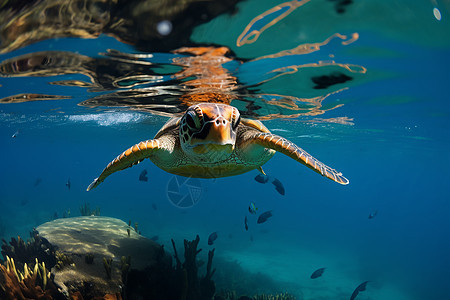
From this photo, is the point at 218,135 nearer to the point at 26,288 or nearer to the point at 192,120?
the point at 192,120

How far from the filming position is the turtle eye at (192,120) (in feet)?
10.0

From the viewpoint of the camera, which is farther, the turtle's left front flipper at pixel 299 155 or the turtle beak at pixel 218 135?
the turtle's left front flipper at pixel 299 155

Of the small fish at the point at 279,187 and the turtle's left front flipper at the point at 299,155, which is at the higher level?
the turtle's left front flipper at the point at 299,155

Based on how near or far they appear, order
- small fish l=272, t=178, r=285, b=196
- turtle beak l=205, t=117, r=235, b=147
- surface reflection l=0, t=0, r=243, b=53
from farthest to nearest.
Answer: small fish l=272, t=178, r=285, b=196, surface reflection l=0, t=0, r=243, b=53, turtle beak l=205, t=117, r=235, b=147

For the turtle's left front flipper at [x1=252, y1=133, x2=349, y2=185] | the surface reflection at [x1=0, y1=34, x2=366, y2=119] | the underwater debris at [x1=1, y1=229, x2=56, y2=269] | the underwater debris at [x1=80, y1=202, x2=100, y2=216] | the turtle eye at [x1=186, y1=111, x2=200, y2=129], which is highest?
the surface reflection at [x1=0, y1=34, x2=366, y2=119]

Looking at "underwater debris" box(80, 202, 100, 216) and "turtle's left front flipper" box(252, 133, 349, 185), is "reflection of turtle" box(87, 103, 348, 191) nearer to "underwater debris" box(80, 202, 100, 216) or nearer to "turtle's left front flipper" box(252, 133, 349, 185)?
"turtle's left front flipper" box(252, 133, 349, 185)

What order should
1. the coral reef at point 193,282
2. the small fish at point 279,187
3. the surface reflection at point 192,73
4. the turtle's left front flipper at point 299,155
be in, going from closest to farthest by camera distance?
the turtle's left front flipper at point 299,155 < the surface reflection at point 192,73 < the coral reef at point 193,282 < the small fish at point 279,187

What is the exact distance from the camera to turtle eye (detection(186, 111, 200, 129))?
10.0ft

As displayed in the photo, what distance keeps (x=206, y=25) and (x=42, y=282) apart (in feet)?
21.6

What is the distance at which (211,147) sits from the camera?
10.8ft

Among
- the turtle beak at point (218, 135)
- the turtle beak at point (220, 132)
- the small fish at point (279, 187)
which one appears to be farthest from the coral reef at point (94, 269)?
the turtle beak at point (220, 132)

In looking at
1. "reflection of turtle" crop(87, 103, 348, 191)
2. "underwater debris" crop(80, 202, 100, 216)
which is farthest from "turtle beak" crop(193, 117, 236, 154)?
"underwater debris" crop(80, 202, 100, 216)

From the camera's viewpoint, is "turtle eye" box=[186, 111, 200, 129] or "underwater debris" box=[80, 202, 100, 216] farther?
"underwater debris" box=[80, 202, 100, 216]

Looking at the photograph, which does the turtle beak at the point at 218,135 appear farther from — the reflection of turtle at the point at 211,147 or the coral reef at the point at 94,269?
the coral reef at the point at 94,269
